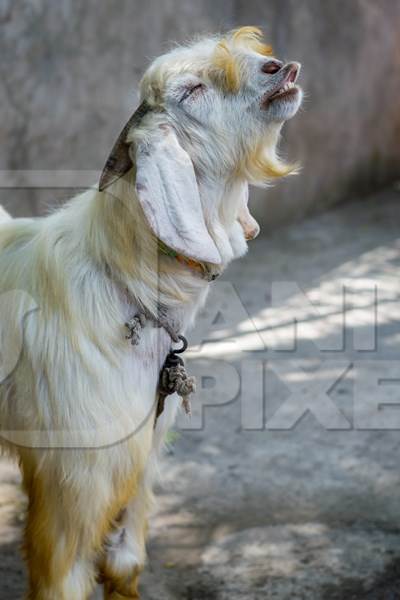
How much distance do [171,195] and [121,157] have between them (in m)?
0.24

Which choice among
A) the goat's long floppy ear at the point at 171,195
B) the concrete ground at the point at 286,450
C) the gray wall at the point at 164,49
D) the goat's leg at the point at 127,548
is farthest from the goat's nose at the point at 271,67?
the gray wall at the point at 164,49

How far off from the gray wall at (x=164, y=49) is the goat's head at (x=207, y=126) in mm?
2814

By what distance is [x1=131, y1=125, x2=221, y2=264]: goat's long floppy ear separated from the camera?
8.40ft

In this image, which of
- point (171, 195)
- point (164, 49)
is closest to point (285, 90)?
point (171, 195)

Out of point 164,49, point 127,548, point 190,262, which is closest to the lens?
point 190,262

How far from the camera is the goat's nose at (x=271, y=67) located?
2.71 metres

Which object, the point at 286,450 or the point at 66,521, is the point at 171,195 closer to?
the point at 66,521

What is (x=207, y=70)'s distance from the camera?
2.70 meters

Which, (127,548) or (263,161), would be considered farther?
(127,548)

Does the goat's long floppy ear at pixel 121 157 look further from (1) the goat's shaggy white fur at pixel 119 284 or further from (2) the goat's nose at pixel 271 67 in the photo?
(2) the goat's nose at pixel 271 67

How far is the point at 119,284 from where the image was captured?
2828 mm

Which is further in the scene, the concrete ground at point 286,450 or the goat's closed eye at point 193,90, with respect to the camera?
the concrete ground at point 286,450

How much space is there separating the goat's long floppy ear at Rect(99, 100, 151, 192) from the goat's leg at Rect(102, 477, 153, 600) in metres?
1.08

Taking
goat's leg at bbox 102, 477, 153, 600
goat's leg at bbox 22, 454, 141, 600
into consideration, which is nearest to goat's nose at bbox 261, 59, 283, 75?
goat's leg at bbox 22, 454, 141, 600
